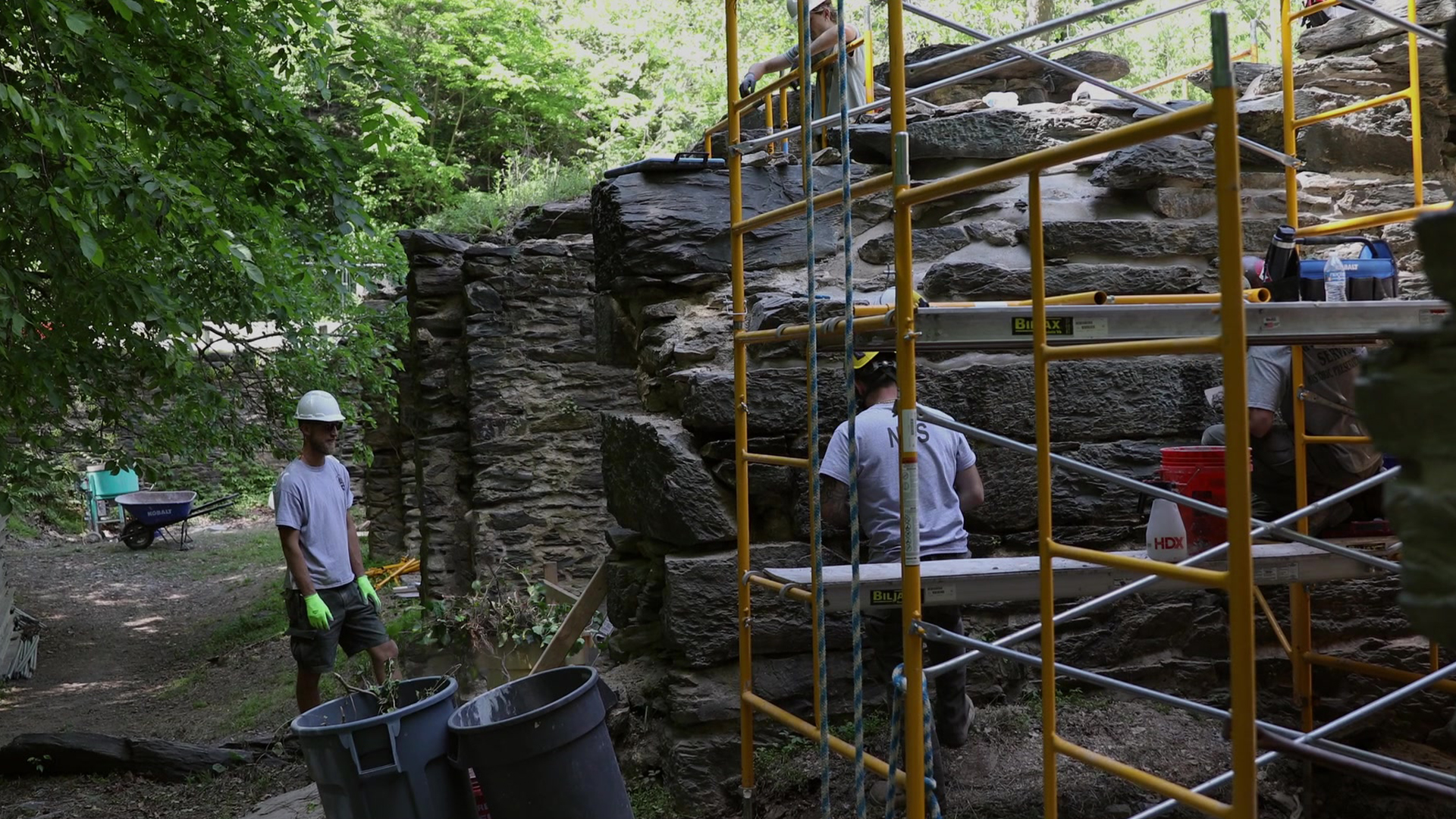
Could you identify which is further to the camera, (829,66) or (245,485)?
(245,485)

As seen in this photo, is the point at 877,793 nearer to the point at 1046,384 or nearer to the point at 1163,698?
the point at 1163,698

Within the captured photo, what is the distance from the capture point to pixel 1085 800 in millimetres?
4066

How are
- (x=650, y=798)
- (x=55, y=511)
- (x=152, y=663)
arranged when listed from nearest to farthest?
(x=650, y=798), (x=152, y=663), (x=55, y=511)

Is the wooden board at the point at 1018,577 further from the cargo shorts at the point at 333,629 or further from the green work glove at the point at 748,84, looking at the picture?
the cargo shorts at the point at 333,629

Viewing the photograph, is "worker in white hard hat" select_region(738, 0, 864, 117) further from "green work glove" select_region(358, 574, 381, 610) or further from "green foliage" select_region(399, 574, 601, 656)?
"green work glove" select_region(358, 574, 381, 610)

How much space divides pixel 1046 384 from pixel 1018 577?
3.13 feet

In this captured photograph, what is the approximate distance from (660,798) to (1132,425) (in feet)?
7.46

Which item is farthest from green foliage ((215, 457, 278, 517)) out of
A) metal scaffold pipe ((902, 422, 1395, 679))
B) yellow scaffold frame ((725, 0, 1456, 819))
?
metal scaffold pipe ((902, 422, 1395, 679))

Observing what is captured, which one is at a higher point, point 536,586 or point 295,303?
point 295,303

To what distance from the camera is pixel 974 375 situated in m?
4.34

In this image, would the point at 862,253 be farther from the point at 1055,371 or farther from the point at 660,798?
the point at 660,798

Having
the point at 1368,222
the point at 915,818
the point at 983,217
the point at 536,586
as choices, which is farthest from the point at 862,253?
the point at 536,586

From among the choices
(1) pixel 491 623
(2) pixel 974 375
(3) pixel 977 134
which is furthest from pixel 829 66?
(1) pixel 491 623

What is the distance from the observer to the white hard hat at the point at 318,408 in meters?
5.84
